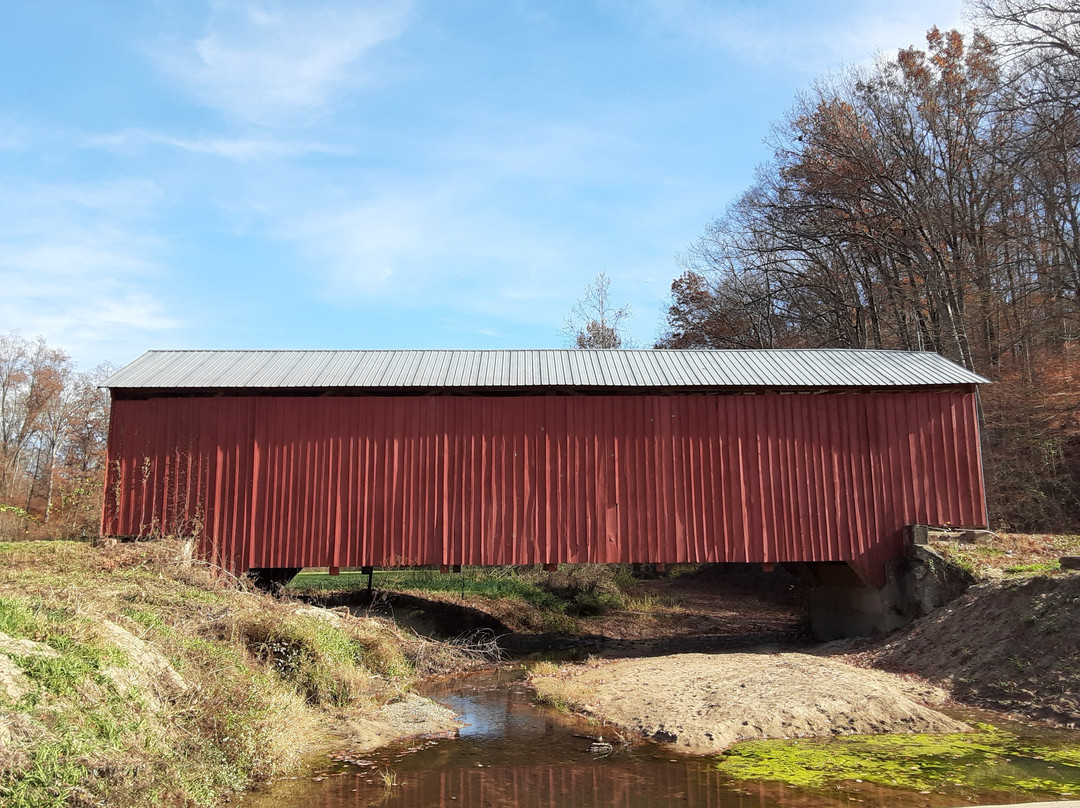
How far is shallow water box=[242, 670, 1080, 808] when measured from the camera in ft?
20.3

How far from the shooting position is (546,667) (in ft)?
41.0

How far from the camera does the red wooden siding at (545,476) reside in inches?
527

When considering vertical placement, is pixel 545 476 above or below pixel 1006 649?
above

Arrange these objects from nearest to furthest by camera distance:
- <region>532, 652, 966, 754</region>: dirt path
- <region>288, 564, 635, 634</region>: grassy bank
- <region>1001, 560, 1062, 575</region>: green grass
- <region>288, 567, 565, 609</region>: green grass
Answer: <region>532, 652, 966, 754</region>: dirt path
<region>1001, 560, 1062, 575</region>: green grass
<region>288, 564, 635, 634</region>: grassy bank
<region>288, 567, 565, 609</region>: green grass

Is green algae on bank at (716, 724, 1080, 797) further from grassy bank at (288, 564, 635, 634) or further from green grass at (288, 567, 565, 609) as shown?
green grass at (288, 567, 565, 609)

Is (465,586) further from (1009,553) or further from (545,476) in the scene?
(1009,553)

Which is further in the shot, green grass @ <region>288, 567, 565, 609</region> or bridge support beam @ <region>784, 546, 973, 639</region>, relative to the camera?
green grass @ <region>288, 567, 565, 609</region>

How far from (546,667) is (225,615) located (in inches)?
211

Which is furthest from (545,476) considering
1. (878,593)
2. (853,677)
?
(878,593)

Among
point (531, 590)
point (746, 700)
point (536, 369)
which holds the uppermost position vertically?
point (536, 369)

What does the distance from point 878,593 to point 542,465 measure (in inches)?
257

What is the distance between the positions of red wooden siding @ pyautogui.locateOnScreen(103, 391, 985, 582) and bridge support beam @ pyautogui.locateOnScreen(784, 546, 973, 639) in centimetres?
51

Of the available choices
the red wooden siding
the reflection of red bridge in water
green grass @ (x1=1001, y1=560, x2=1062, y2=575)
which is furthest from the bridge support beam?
green grass @ (x1=1001, y1=560, x2=1062, y2=575)

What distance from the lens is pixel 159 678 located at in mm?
6848
